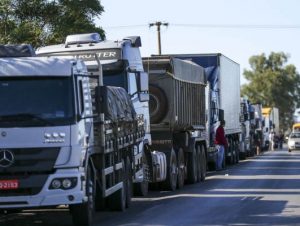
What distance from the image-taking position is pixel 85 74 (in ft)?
42.7

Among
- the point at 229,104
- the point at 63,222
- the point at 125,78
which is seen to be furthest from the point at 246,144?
the point at 63,222

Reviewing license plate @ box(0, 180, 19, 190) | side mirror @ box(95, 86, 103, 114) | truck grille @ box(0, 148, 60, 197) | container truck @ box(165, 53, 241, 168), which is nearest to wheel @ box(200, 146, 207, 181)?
container truck @ box(165, 53, 241, 168)

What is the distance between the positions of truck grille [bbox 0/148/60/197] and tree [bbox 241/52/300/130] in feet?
379

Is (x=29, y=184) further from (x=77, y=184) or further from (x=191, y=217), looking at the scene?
(x=191, y=217)

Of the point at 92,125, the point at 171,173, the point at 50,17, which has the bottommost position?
the point at 171,173

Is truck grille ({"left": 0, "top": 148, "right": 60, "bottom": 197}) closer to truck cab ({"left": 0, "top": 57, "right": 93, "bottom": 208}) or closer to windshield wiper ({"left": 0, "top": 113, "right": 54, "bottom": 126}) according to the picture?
truck cab ({"left": 0, "top": 57, "right": 93, "bottom": 208})

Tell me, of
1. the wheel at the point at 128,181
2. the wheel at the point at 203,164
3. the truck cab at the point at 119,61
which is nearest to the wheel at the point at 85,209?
the wheel at the point at 128,181

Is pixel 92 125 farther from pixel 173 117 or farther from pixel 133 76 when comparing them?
pixel 173 117

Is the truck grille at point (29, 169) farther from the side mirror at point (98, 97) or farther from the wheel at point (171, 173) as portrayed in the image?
the wheel at point (171, 173)

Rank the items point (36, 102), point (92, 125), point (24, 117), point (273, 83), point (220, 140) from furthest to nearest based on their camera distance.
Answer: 1. point (273, 83)
2. point (220, 140)
3. point (92, 125)
4. point (36, 102)
5. point (24, 117)

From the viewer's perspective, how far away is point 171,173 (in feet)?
67.7

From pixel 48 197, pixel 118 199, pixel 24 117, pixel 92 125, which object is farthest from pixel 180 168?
pixel 24 117

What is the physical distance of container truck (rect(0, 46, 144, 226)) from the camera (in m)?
12.0

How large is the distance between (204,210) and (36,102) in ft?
15.6
